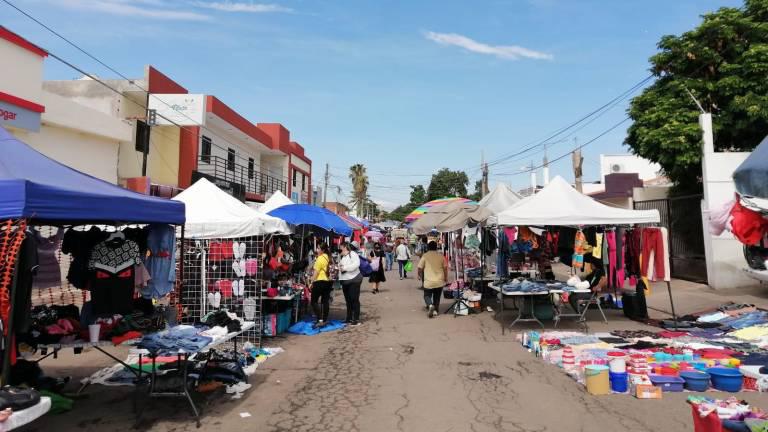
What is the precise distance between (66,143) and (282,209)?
7.85 m

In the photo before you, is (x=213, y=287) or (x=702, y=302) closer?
(x=213, y=287)

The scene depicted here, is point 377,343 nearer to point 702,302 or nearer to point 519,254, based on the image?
point 519,254

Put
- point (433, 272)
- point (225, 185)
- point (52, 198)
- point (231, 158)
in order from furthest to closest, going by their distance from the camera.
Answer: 1. point (231, 158)
2. point (225, 185)
3. point (433, 272)
4. point (52, 198)

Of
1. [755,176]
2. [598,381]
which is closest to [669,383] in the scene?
[598,381]

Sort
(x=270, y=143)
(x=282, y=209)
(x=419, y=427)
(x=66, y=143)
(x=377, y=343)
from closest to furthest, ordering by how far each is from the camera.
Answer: (x=419, y=427) → (x=377, y=343) → (x=282, y=209) → (x=66, y=143) → (x=270, y=143)

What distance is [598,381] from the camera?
6035mm

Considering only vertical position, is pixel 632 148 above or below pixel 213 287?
above

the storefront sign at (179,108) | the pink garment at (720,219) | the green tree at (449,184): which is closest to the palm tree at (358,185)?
the green tree at (449,184)

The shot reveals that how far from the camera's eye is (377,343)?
908cm

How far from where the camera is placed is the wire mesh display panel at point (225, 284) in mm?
9148

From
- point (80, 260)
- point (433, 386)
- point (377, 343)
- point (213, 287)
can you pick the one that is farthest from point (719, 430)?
point (213, 287)

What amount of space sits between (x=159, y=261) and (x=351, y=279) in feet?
15.6

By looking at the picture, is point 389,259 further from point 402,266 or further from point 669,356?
point 669,356

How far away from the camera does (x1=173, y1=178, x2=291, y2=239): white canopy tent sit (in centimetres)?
906
